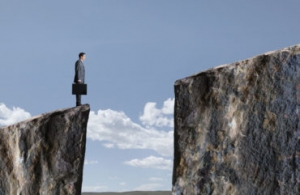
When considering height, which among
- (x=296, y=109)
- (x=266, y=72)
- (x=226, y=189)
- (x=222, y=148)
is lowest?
(x=226, y=189)

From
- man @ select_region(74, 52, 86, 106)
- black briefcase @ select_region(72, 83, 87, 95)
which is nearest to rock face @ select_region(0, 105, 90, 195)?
black briefcase @ select_region(72, 83, 87, 95)

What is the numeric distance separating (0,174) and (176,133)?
4.13m

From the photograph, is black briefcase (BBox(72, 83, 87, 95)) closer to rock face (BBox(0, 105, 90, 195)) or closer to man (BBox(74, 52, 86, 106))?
man (BBox(74, 52, 86, 106))

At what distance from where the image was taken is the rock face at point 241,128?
972cm

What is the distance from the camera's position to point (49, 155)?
1161cm

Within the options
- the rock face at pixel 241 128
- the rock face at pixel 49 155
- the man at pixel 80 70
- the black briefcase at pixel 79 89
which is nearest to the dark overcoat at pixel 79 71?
the man at pixel 80 70

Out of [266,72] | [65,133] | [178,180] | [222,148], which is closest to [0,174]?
[65,133]

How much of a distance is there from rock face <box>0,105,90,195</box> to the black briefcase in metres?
0.47

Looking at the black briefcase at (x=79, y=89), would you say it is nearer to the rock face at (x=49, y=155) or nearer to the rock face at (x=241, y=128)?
the rock face at (x=49, y=155)

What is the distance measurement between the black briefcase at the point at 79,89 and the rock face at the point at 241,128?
2.47 meters

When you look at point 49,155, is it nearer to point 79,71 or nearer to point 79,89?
point 79,89

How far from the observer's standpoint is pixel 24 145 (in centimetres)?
1177

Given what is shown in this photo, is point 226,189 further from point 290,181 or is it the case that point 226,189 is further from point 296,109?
point 296,109

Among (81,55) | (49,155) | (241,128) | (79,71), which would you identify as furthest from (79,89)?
(241,128)
